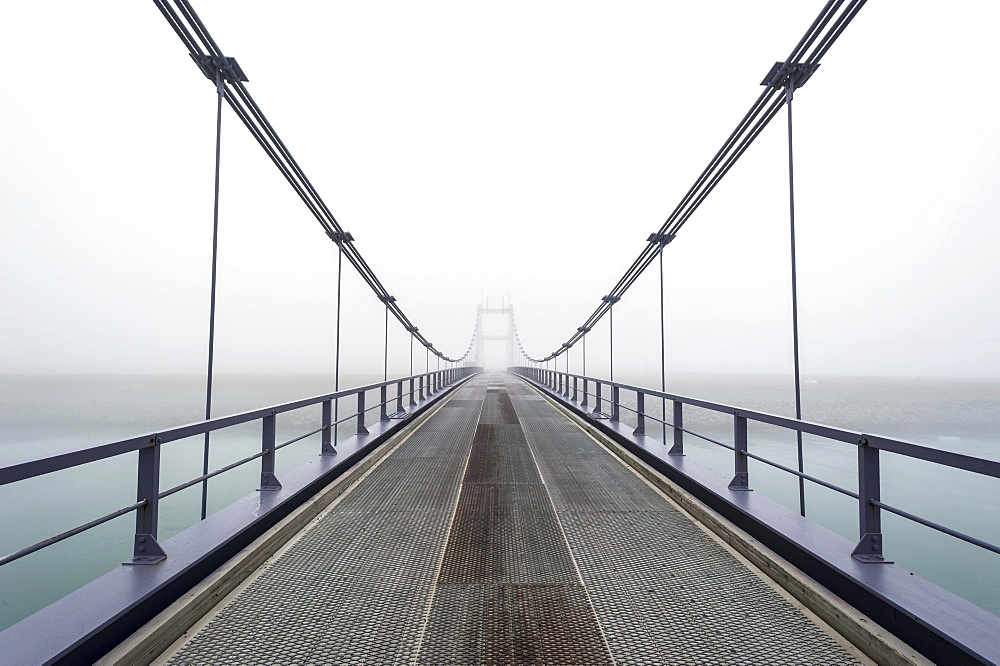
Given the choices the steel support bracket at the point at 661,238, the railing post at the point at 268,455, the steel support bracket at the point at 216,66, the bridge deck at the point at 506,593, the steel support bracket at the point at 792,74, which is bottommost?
the bridge deck at the point at 506,593

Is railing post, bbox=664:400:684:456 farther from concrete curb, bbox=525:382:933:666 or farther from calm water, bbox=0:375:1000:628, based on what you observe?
calm water, bbox=0:375:1000:628

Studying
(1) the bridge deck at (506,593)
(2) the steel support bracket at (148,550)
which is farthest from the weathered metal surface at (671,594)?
(2) the steel support bracket at (148,550)

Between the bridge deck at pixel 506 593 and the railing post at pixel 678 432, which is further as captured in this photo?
the railing post at pixel 678 432

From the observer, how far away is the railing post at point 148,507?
2.74 metres

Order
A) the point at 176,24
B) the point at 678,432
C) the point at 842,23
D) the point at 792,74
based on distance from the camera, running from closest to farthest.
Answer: the point at 678,432
the point at 842,23
the point at 176,24
the point at 792,74

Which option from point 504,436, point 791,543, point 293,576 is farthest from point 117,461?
point 791,543

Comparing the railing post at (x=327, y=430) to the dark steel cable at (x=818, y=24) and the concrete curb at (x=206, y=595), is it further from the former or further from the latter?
the dark steel cable at (x=818, y=24)

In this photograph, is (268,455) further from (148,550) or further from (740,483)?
(740,483)

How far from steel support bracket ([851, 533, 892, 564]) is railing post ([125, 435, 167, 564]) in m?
3.69

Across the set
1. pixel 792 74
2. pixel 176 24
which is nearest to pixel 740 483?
pixel 792 74

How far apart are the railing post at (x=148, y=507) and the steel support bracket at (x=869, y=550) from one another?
12.1 ft

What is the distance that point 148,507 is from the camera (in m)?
2.79

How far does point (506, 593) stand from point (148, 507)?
1.97m

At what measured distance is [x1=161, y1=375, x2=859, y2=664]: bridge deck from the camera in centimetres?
234
